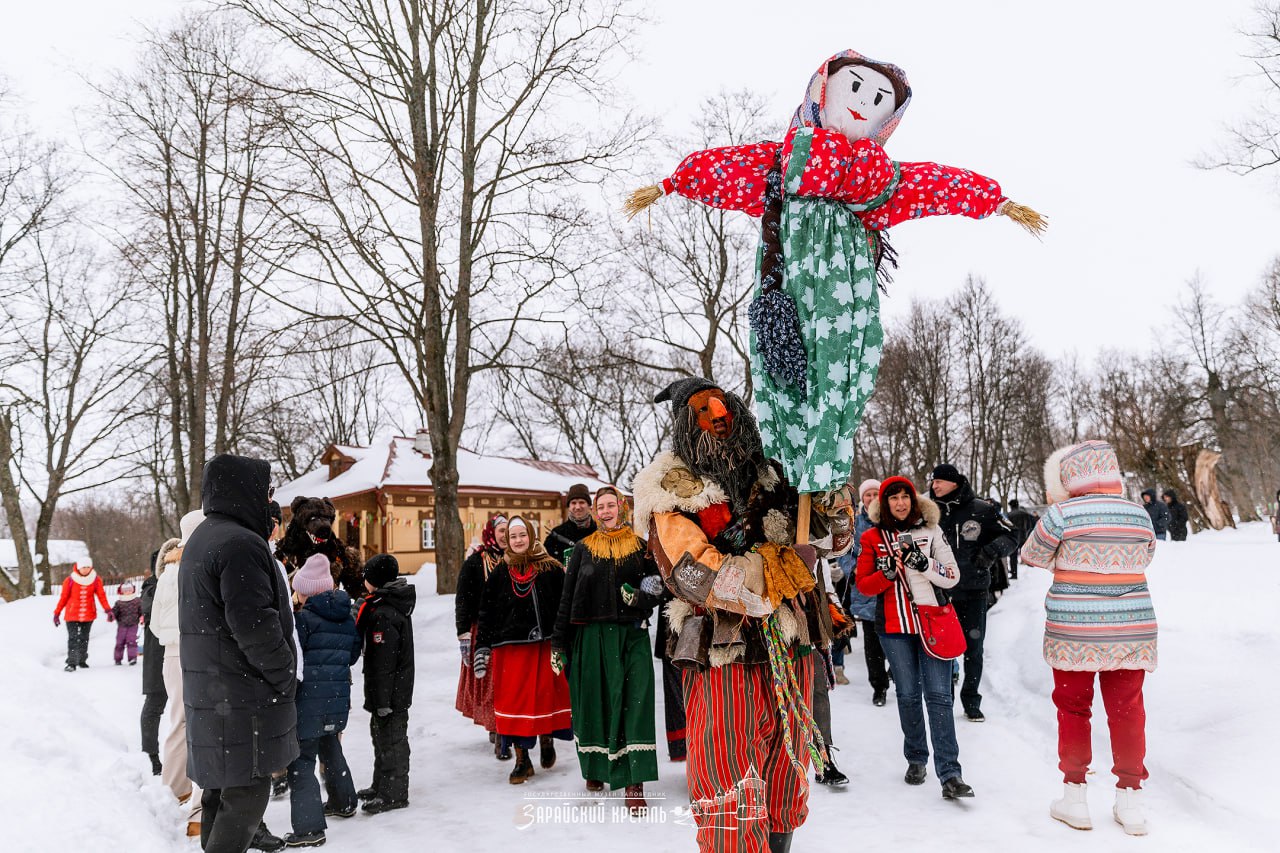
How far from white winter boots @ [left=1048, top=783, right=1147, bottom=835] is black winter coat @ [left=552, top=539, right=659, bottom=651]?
8.81 feet

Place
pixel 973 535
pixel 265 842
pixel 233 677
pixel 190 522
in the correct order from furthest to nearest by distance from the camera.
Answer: pixel 973 535, pixel 190 522, pixel 265 842, pixel 233 677

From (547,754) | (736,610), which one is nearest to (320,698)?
(547,754)

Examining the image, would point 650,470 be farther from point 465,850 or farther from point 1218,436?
point 1218,436

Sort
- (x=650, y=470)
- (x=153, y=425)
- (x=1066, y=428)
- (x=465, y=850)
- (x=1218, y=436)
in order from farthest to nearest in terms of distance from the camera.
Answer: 1. (x=1066, y=428)
2. (x=1218, y=436)
3. (x=153, y=425)
4. (x=465, y=850)
5. (x=650, y=470)

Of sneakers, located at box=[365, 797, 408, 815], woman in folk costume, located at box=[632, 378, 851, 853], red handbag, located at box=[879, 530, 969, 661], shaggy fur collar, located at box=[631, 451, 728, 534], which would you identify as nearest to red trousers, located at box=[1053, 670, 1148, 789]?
red handbag, located at box=[879, 530, 969, 661]

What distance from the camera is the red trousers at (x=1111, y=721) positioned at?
14.3 ft

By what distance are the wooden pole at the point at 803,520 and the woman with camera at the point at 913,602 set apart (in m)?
2.22

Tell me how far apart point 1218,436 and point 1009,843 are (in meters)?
36.3

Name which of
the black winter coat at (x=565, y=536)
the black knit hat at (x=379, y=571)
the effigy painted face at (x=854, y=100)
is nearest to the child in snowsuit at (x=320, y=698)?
the black knit hat at (x=379, y=571)

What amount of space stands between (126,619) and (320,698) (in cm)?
999

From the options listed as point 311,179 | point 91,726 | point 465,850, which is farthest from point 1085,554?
point 311,179

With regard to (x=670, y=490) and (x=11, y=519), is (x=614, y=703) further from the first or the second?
(x=11, y=519)

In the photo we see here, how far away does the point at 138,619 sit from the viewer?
1294cm

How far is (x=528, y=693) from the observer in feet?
20.1
